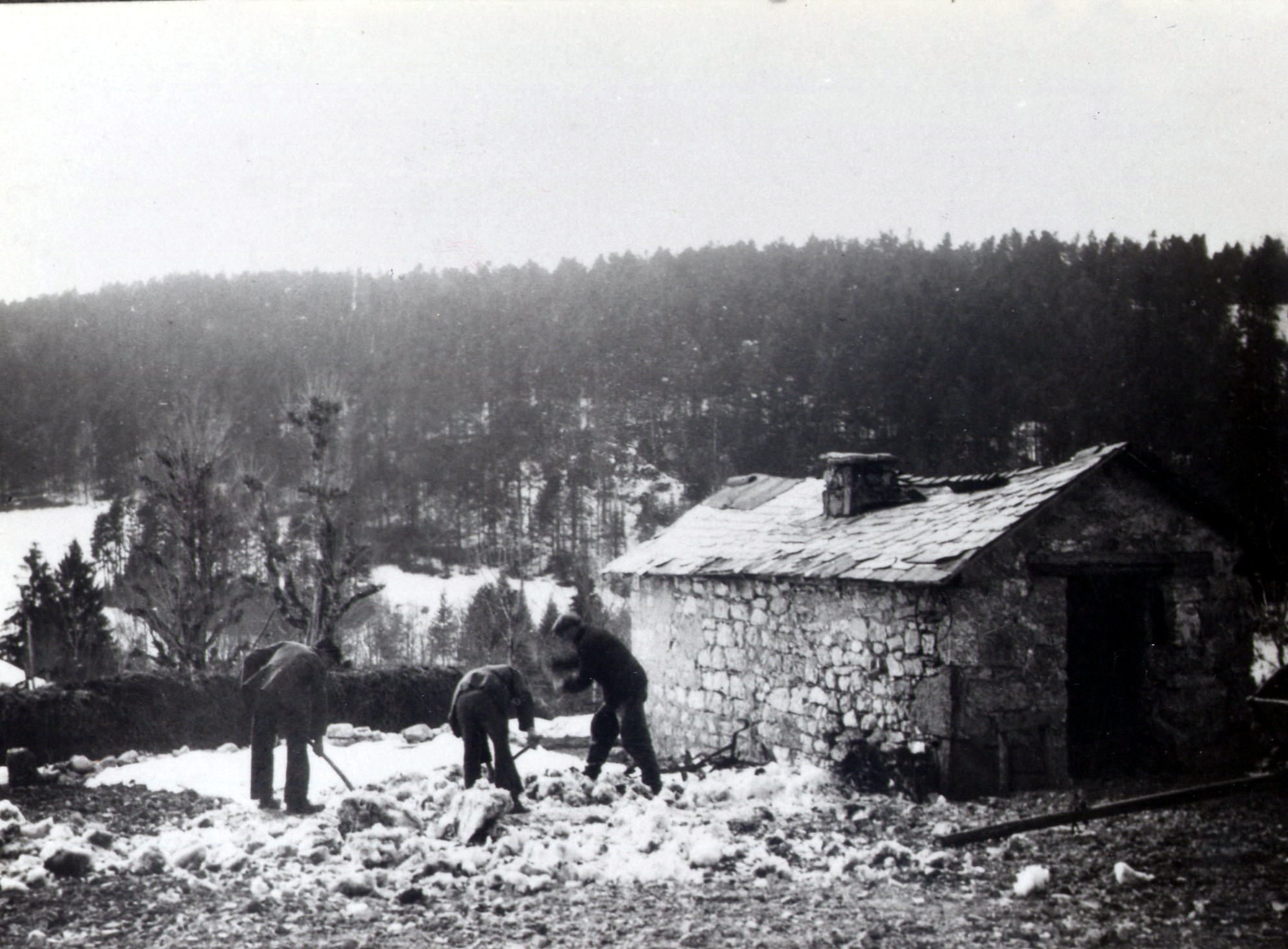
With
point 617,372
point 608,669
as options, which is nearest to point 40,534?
point 608,669

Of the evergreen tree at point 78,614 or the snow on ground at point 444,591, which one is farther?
the snow on ground at point 444,591

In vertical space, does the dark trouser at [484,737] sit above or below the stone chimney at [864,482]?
below

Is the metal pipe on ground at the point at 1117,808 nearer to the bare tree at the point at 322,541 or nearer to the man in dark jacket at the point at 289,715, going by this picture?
the man in dark jacket at the point at 289,715

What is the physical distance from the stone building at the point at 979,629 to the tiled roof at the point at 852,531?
4 centimetres

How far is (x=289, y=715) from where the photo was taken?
27.0 ft

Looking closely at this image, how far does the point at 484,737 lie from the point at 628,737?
1.43 meters

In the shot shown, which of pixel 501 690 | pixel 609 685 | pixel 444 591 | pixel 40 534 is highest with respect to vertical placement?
pixel 40 534

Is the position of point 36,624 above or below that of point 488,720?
below

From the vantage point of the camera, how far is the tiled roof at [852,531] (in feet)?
29.8

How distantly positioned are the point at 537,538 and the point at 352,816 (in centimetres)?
3997

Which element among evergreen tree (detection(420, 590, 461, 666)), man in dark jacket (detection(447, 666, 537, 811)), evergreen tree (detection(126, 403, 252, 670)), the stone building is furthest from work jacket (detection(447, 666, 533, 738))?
evergreen tree (detection(420, 590, 461, 666))

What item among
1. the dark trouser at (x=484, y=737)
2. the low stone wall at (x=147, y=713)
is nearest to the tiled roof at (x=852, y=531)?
the dark trouser at (x=484, y=737)

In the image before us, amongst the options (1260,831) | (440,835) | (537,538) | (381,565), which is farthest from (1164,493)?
(381,565)

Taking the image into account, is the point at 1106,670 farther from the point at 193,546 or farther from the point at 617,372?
the point at 617,372
